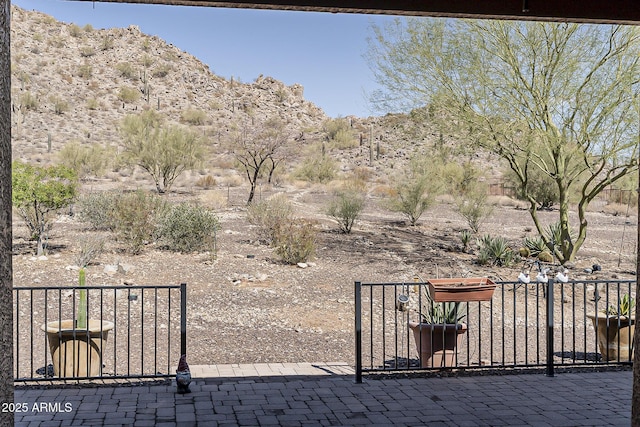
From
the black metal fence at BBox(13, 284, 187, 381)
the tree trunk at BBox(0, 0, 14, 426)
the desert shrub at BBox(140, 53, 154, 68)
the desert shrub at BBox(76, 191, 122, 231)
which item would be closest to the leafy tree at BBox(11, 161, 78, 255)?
the desert shrub at BBox(76, 191, 122, 231)

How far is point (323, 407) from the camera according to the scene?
6.29m

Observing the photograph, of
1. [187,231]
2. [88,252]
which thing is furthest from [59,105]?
[88,252]

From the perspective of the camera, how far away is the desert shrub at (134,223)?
15531 mm

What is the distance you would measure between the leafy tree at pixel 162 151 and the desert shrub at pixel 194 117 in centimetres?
2030

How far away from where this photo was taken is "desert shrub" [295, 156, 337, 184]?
3850 cm

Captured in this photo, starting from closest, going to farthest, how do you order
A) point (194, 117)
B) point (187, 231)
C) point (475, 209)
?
point (187, 231) → point (475, 209) → point (194, 117)

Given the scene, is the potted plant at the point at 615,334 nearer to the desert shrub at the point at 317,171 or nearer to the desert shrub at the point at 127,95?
the desert shrub at the point at 317,171

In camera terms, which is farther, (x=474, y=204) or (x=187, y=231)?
(x=474, y=204)

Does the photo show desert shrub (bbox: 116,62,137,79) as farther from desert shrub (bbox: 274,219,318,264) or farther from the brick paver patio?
the brick paver patio

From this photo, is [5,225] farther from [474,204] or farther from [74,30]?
[74,30]

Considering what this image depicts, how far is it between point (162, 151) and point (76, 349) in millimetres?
23626

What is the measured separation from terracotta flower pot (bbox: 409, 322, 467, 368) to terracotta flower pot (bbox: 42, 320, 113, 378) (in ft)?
11.3

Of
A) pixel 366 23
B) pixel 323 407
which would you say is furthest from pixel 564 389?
pixel 366 23

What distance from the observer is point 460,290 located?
7402 millimetres
